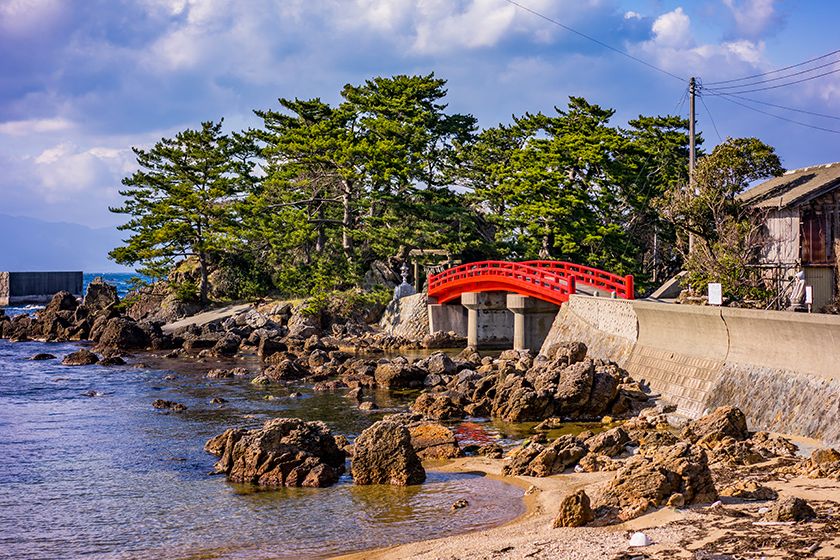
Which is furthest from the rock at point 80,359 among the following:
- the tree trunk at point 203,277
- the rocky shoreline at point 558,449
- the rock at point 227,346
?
the tree trunk at point 203,277

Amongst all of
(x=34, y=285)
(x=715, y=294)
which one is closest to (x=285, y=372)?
(x=715, y=294)

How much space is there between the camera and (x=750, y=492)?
518 inches

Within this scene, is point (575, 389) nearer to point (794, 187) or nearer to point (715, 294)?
point (715, 294)

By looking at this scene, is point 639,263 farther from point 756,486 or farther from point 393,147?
point 756,486

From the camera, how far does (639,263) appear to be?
157 ft

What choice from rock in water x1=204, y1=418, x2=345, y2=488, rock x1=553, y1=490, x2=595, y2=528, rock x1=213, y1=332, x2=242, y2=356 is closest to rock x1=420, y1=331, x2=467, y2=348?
rock x1=213, y1=332, x2=242, y2=356

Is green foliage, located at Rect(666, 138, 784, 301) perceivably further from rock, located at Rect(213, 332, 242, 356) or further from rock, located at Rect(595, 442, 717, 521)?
rock, located at Rect(213, 332, 242, 356)

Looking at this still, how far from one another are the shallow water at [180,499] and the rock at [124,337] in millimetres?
19622

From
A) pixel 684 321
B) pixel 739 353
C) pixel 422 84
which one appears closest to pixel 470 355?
pixel 684 321

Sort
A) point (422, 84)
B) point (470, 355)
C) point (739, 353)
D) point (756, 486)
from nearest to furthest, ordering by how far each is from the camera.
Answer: point (756, 486), point (739, 353), point (470, 355), point (422, 84)

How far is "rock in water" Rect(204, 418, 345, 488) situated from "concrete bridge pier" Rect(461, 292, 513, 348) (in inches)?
927

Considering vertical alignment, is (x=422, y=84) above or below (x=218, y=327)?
above

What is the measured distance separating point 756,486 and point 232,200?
48.0m

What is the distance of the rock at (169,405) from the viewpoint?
27.6 meters
